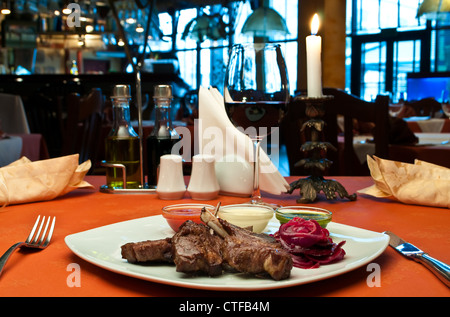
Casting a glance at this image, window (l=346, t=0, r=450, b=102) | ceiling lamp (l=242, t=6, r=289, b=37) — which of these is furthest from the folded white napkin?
window (l=346, t=0, r=450, b=102)

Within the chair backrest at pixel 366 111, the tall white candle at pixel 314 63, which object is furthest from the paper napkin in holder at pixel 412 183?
the chair backrest at pixel 366 111

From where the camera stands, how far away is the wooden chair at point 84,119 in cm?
313

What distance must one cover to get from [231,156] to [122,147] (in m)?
0.27

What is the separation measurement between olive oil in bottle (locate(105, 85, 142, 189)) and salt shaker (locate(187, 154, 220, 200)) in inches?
7.2

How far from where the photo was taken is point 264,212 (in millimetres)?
708

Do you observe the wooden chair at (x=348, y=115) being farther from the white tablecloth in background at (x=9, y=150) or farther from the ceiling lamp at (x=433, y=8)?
the ceiling lamp at (x=433, y=8)

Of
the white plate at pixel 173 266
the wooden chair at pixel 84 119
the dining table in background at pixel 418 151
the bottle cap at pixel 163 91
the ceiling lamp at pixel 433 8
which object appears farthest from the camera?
the ceiling lamp at pixel 433 8

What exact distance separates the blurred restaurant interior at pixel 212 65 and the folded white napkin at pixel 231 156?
0.35 meters

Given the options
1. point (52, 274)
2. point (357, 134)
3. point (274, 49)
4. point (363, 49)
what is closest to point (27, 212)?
point (52, 274)

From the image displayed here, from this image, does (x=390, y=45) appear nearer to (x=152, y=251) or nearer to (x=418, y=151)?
(x=418, y=151)

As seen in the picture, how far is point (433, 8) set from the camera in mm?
5746

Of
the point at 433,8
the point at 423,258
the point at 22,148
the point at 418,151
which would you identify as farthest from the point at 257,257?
the point at 433,8

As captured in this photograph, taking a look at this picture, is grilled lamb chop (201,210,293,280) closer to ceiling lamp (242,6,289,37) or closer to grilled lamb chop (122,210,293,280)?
grilled lamb chop (122,210,293,280)
